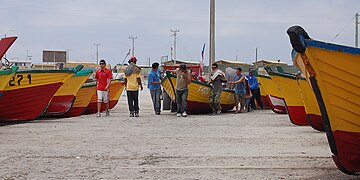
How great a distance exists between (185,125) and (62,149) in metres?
4.51

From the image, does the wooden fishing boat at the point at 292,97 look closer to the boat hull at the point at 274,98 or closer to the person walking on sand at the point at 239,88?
the boat hull at the point at 274,98

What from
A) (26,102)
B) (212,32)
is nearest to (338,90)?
(26,102)

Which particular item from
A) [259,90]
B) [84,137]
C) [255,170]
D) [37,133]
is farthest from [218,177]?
[259,90]

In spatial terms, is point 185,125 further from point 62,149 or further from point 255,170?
point 255,170

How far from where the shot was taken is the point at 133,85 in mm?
14680

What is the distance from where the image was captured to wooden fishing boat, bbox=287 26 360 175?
548cm

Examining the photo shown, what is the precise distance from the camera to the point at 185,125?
1232 centimetres

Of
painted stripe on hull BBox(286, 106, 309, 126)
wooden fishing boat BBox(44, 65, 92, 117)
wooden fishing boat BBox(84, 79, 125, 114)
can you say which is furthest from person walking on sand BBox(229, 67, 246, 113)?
painted stripe on hull BBox(286, 106, 309, 126)

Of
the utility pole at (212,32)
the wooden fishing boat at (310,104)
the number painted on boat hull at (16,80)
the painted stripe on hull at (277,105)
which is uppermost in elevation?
the utility pole at (212,32)

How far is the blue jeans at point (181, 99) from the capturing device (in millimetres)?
14961

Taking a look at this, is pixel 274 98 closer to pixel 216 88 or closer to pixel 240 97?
pixel 216 88

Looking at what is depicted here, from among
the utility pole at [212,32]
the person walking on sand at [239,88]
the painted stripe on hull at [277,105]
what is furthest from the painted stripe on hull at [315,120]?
the utility pole at [212,32]

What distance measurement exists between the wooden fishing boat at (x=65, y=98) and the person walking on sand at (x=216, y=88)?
392 centimetres

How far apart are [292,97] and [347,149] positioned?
5885 millimetres
